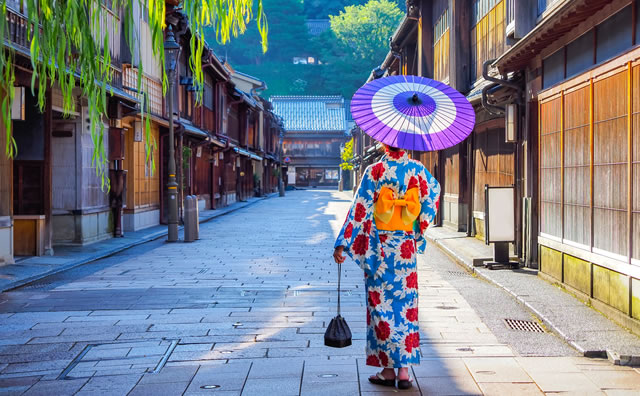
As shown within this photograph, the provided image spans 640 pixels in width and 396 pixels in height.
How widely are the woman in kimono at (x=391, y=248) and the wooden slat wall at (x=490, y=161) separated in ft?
30.6

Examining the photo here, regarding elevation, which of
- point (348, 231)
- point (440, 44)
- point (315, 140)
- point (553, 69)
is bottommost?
point (348, 231)

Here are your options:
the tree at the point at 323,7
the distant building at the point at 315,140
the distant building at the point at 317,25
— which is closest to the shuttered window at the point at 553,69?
the distant building at the point at 315,140

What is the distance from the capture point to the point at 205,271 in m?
11.6

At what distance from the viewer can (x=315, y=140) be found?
83938mm

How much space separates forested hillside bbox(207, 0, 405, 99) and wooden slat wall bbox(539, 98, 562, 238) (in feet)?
256

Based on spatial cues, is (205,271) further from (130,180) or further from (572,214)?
(130,180)

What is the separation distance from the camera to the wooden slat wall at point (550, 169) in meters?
9.73

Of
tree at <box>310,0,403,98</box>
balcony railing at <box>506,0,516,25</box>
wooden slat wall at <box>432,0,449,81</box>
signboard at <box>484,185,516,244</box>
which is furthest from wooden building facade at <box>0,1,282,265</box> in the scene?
tree at <box>310,0,403,98</box>

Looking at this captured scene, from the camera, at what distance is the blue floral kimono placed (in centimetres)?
514

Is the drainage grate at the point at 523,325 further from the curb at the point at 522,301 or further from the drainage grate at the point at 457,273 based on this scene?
the drainage grate at the point at 457,273

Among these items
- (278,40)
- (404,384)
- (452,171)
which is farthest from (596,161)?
(278,40)

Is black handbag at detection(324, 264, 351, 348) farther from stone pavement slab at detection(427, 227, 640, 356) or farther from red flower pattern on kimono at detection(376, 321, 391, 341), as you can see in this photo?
stone pavement slab at detection(427, 227, 640, 356)

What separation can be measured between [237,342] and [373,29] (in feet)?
277

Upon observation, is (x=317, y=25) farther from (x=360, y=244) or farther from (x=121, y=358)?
(x=360, y=244)
